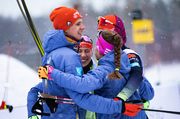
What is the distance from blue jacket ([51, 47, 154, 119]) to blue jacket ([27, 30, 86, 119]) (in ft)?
0.30

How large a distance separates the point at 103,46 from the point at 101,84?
0.39m

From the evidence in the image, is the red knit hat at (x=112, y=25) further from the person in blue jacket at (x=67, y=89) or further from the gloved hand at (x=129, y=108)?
the gloved hand at (x=129, y=108)

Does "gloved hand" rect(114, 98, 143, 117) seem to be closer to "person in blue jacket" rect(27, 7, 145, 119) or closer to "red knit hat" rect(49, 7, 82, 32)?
"person in blue jacket" rect(27, 7, 145, 119)

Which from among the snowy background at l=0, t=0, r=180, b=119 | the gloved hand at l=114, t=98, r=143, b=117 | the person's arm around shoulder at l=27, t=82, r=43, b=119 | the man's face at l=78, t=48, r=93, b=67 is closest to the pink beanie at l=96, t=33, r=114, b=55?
the gloved hand at l=114, t=98, r=143, b=117

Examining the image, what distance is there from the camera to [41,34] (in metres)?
10.0

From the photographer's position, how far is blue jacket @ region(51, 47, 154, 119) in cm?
175

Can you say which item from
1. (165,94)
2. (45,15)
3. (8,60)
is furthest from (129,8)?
(165,94)

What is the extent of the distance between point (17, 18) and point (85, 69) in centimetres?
882

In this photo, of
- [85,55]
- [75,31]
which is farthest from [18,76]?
[75,31]

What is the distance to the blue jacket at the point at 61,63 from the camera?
1.83 meters

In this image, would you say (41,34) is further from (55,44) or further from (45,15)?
(55,44)

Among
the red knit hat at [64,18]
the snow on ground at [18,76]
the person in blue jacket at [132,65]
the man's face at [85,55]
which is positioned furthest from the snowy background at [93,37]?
the red knit hat at [64,18]

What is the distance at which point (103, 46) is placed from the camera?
2.04 m

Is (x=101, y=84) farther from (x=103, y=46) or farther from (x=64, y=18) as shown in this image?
(x=64, y=18)
